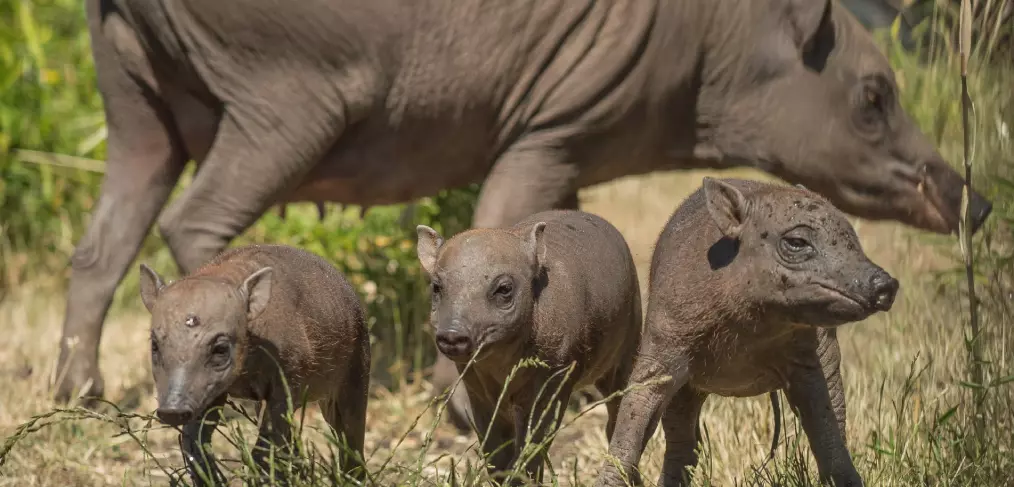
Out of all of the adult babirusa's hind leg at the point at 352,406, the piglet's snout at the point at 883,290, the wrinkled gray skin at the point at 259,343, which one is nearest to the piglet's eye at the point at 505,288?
the wrinkled gray skin at the point at 259,343

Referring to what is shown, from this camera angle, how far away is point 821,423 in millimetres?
3691

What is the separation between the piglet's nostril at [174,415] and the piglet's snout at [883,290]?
1618 millimetres

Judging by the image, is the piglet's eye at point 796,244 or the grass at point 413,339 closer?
the piglet's eye at point 796,244

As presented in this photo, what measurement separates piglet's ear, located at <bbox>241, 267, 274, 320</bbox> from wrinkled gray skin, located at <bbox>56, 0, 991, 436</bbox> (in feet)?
7.02

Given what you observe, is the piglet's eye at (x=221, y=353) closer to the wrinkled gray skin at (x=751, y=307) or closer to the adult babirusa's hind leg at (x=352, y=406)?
the adult babirusa's hind leg at (x=352, y=406)

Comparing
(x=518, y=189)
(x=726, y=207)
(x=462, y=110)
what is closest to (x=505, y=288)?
(x=726, y=207)

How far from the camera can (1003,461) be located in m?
4.03

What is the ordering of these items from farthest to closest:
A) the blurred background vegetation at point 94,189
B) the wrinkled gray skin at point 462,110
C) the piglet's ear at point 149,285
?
the blurred background vegetation at point 94,189 → the wrinkled gray skin at point 462,110 → the piglet's ear at point 149,285

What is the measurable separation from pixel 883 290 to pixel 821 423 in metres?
0.53

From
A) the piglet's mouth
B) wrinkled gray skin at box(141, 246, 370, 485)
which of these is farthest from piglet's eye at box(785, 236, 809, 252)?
wrinkled gray skin at box(141, 246, 370, 485)

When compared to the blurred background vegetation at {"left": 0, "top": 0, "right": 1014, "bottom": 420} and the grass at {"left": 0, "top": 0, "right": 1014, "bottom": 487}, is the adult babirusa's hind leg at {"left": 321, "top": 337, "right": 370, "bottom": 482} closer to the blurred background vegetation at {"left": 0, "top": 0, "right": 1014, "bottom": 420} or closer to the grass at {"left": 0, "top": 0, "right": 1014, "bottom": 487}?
the grass at {"left": 0, "top": 0, "right": 1014, "bottom": 487}

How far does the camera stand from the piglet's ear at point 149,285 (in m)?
3.66

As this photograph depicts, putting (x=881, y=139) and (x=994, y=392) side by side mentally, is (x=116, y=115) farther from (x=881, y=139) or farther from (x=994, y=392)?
(x=994, y=392)

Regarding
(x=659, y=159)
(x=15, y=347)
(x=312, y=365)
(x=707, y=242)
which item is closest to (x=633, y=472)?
(x=707, y=242)
